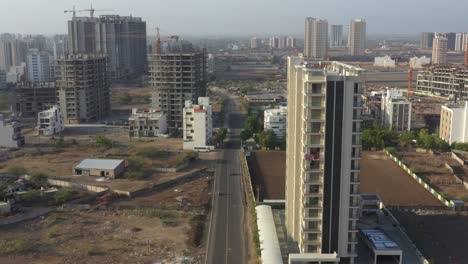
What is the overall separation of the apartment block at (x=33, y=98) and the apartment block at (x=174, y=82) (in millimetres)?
9341

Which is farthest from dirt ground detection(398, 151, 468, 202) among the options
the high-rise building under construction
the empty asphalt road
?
the high-rise building under construction

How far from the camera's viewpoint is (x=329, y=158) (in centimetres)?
1408

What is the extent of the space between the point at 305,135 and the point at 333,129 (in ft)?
2.49

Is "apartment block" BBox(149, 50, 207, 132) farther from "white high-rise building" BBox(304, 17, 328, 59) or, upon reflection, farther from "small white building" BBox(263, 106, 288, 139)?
"white high-rise building" BBox(304, 17, 328, 59)

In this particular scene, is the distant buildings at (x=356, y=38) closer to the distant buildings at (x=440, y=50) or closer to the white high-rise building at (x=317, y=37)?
the white high-rise building at (x=317, y=37)

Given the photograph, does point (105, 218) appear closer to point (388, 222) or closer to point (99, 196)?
point (99, 196)

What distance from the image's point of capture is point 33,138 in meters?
33.5

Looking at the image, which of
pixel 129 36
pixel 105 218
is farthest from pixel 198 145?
pixel 129 36

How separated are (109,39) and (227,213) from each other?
55.0m

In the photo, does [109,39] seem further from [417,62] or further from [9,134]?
[417,62]

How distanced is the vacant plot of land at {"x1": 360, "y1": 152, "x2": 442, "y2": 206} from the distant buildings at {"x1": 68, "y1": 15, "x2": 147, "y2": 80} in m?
47.9

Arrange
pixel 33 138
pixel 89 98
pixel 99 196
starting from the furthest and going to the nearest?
pixel 89 98 < pixel 33 138 < pixel 99 196

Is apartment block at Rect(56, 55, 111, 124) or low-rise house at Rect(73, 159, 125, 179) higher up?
apartment block at Rect(56, 55, 111, 124)

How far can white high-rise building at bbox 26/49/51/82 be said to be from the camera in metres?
67.1
